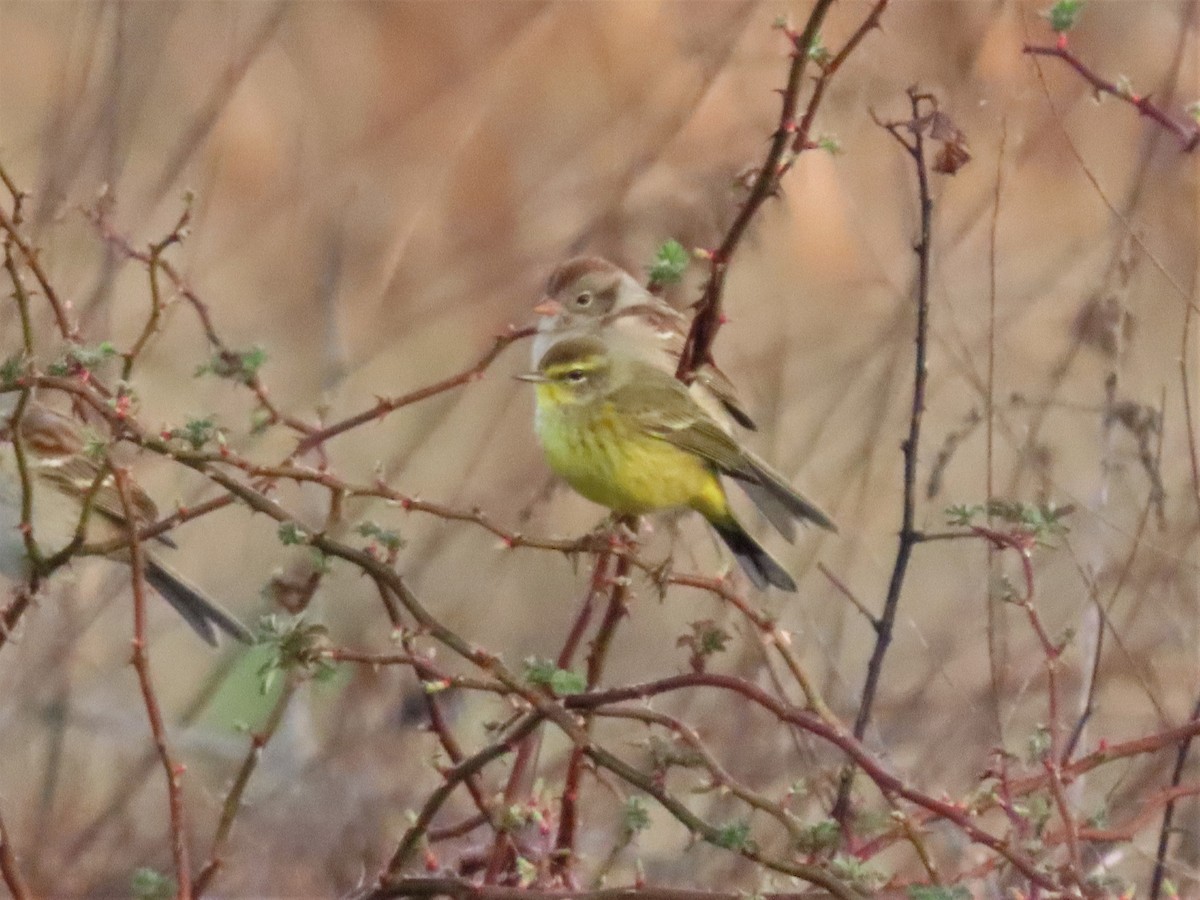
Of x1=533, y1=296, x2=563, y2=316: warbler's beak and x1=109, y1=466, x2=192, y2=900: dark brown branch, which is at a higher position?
x1=533, y1=296, x2=563, y2=316: warbler's beak

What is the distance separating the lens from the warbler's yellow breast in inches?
94.8

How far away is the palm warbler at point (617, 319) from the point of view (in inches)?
116

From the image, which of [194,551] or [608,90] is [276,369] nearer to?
[194,551]

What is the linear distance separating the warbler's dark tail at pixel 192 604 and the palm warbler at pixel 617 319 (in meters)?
0.83

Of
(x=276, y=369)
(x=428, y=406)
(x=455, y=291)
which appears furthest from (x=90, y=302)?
(x=276, y=369)

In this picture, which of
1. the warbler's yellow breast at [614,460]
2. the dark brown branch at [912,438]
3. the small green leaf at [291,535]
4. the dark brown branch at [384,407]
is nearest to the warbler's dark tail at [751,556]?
the warbler's yellow breast at [614,460]

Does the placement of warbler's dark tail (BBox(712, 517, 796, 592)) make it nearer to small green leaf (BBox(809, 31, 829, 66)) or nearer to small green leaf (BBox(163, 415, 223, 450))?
small green leaf (BBox(809, 31, 829, 66))

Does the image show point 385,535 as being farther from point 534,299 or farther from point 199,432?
point 534,299

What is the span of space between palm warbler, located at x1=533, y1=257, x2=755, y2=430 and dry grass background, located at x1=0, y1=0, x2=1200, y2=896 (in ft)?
0.44

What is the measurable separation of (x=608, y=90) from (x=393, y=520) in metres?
1.43

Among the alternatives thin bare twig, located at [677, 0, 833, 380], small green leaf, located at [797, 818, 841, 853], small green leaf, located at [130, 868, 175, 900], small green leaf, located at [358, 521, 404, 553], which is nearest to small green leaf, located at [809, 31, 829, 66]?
thin bare twig, located at [677, 0, 833, 380]

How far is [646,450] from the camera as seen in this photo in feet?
8.00

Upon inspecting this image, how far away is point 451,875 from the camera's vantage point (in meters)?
1.60

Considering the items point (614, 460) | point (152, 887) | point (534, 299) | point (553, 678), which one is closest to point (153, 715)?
point (152, 887)
